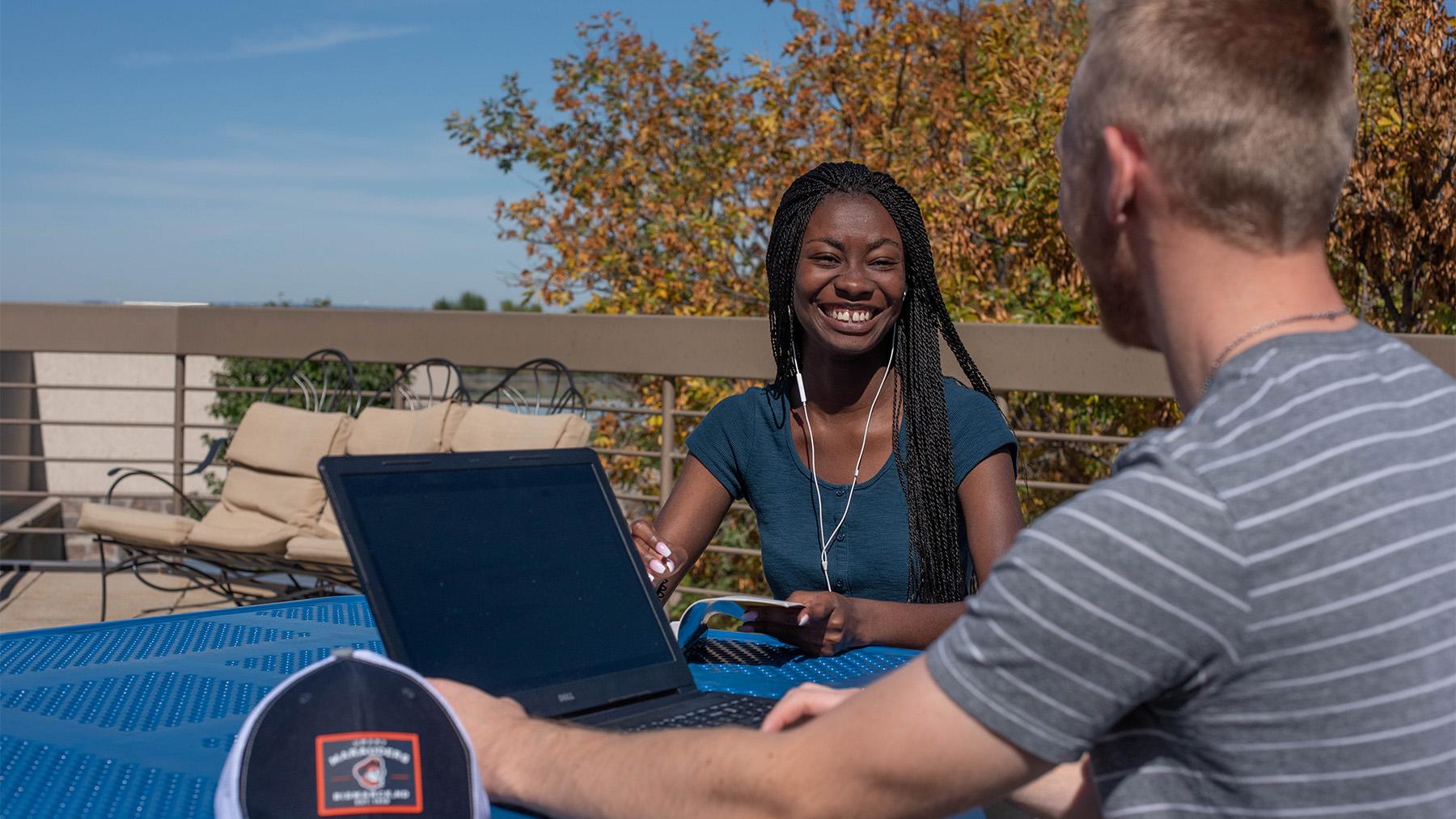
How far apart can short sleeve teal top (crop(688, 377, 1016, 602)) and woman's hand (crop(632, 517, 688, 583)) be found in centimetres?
22

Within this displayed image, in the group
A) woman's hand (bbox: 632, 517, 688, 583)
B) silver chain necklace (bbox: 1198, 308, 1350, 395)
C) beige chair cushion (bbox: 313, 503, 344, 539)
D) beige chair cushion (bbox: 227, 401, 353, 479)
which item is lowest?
beige chair cushion (bbox: 313, 503, 344, 539)

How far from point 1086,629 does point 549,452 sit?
0.78 m

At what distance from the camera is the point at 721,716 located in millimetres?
1250

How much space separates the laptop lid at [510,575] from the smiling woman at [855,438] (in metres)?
0.55

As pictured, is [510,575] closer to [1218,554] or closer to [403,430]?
[1218,554]

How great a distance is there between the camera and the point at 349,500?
1.17m

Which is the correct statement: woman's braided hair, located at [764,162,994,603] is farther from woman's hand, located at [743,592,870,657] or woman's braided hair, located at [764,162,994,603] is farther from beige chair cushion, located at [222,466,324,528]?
beige chair cushion, located at [222,466,324,528]

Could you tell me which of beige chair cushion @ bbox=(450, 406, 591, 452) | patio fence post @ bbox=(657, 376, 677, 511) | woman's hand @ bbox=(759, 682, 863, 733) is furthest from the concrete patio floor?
woman's hand @ bbox=(759, 682, 863, 733)

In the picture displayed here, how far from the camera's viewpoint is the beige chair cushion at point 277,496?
4.79 metres

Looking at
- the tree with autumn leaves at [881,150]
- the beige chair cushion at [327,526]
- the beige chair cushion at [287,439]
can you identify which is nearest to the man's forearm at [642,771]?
the beige chair cushion at [327,526]

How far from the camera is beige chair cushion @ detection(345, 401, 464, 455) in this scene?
4.59m

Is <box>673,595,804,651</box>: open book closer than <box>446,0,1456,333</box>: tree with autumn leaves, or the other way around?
<box>673,595,804,651</box>: open book

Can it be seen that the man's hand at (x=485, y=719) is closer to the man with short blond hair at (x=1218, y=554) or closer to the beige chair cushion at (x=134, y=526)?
Result: the man with short blond hair at (x=1218, y=554)

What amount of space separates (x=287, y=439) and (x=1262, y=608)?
4725 millimetres
